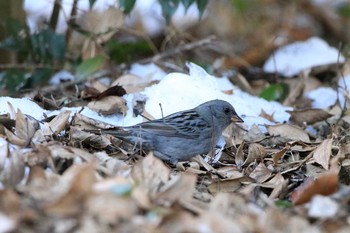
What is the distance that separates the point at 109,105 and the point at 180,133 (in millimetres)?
574

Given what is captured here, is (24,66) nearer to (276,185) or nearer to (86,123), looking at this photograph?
(86,123)

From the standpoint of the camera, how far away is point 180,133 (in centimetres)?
482

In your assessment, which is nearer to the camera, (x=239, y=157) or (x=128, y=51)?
(x=239, y=157)

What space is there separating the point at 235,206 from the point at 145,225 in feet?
1.42

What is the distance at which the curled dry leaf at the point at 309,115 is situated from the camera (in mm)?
5590

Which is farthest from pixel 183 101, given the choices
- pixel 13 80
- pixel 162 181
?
pixel 162 181

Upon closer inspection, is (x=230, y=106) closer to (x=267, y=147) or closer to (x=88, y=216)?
(x=267, y=147)

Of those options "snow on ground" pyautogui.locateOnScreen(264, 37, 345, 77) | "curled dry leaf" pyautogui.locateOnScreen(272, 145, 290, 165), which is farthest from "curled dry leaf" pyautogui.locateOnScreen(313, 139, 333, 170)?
"snow on ground" pyautogui.locateOnScreen(264, 37, 345, 77)

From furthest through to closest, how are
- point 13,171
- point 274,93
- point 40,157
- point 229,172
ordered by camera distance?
point 274,93
point 229,172
point 40,157
point 13,171

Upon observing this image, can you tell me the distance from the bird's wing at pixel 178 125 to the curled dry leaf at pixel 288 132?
499mm

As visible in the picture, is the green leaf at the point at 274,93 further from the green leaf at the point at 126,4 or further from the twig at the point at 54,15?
the twig at the point at 54,15

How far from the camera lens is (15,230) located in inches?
106

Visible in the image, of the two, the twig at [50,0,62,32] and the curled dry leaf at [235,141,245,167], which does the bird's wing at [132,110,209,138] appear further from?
the twig at [50,0,62,32]

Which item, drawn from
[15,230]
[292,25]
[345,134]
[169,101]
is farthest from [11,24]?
[292,25]
